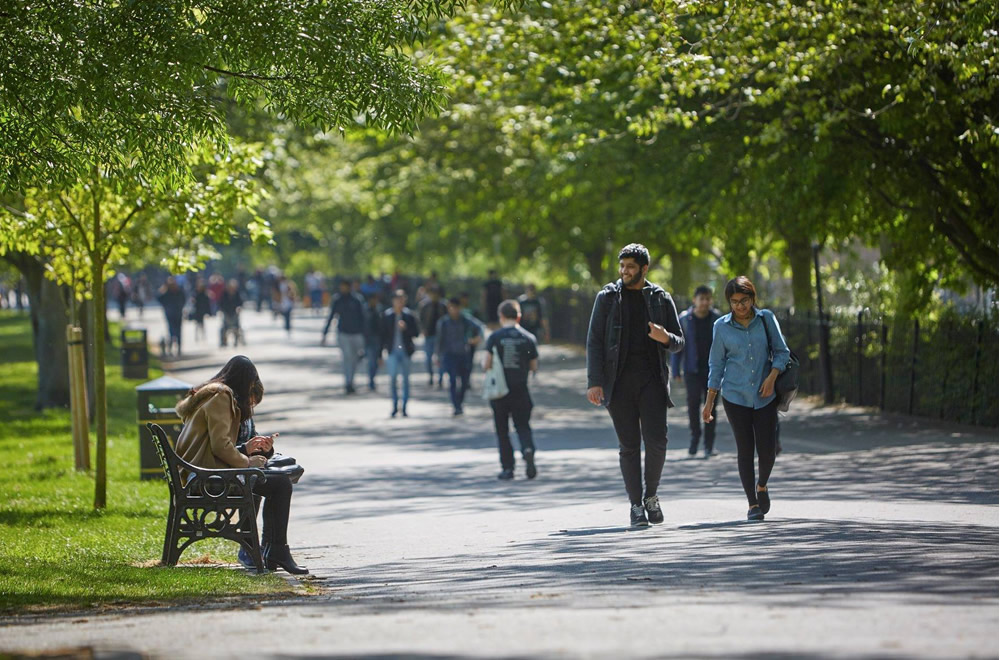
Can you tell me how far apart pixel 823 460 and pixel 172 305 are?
2202 centimetres

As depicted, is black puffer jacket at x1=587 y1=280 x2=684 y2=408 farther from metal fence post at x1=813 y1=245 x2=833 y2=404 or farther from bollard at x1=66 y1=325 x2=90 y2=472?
metal fence post at x1=813 y1=245 x2=833 y2=404

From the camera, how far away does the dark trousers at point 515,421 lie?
14.9 meters

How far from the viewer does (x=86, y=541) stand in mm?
10828

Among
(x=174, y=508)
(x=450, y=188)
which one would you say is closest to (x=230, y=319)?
(x=450, y=188)

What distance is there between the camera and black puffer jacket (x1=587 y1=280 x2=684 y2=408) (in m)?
10.3

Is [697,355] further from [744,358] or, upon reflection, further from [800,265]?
[800,265]

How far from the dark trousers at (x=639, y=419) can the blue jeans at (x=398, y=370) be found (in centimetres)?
1181

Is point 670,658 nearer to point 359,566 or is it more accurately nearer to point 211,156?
point 359,566

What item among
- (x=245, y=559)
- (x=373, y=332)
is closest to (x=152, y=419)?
(x=245, y=559)

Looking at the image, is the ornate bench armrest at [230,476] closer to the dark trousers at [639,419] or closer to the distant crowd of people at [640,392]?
the distant crowd of people at [640,392]

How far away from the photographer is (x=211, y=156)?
12406mm

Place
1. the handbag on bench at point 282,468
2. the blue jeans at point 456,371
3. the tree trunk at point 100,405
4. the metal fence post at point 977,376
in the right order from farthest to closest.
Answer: the blue jeans at point 456,371 < the metal fence post at point 977,376 < the tree trunk at point 100,405 < the handbag on bench at point 282,468

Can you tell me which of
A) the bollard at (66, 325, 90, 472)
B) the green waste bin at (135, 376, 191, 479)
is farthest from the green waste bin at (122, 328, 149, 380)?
the green waste bin at (135, 376, 191, 479)

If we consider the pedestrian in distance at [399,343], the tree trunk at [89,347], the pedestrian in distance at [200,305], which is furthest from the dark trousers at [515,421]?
the pedestrian in distance at [200,305]
